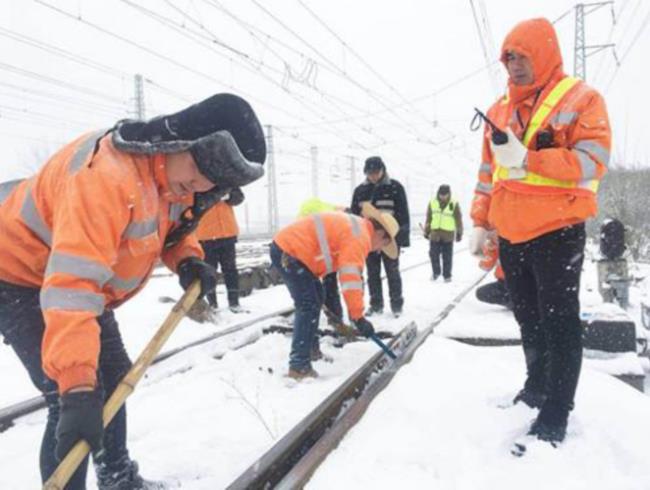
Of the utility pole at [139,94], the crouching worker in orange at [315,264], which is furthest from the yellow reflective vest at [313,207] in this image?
the utility pole at [139,94]

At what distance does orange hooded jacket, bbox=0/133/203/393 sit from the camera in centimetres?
165

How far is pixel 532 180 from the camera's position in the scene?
2420 mm

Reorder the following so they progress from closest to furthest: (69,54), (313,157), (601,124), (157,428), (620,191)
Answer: (601,124), (157,428), (620,191), (69,54), (313,157)

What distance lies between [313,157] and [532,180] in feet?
140

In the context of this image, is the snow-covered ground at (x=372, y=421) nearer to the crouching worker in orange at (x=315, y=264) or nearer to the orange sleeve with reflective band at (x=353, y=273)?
the crouching worker in orange at (x=315, y=264)

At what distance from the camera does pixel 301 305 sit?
4297 millimetres

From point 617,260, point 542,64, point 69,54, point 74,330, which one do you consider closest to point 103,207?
point 74,330

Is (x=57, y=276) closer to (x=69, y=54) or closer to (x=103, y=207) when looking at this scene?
(x=103, y=207)

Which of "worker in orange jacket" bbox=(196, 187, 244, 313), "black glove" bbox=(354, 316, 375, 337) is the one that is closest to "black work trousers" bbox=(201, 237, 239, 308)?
"worker in orange jacket" bbox=(196, 187, 244, 313)

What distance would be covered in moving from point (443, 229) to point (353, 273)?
20.4 ft

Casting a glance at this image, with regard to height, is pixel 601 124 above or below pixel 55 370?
above

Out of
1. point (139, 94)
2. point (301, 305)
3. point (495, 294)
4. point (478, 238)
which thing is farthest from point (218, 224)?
point (139, 94)

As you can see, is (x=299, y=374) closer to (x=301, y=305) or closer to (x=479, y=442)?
(x=301, y=305)

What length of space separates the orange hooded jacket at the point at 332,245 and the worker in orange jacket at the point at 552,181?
66.7 inches
